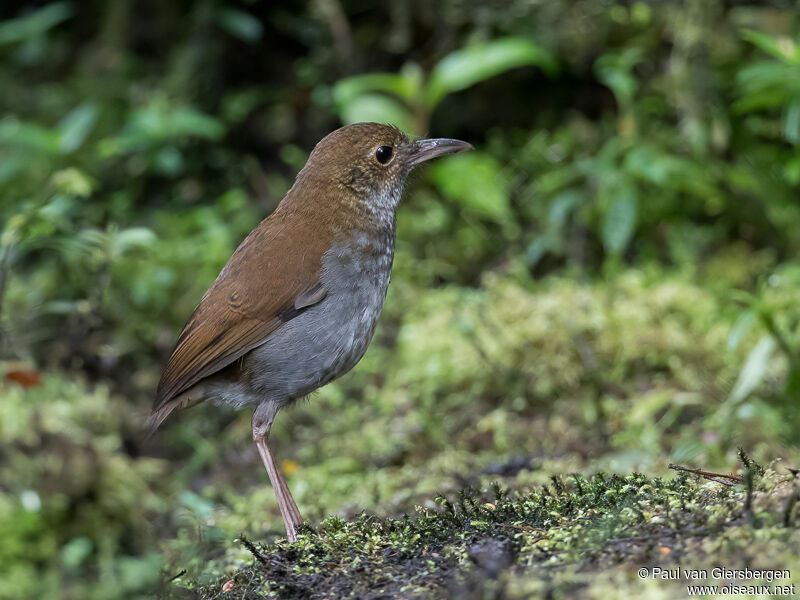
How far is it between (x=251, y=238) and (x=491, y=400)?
7.12ft

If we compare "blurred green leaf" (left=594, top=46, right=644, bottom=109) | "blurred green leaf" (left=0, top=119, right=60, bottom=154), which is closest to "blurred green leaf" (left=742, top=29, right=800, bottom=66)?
"blurred green leaf" (left=594, top=46, right=644, bottom=109)

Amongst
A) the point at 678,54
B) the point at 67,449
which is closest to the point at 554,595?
the point at 67,449

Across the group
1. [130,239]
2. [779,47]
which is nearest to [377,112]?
[130,239]

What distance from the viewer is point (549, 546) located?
2297 millimetres

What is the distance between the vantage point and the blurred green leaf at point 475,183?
600cm

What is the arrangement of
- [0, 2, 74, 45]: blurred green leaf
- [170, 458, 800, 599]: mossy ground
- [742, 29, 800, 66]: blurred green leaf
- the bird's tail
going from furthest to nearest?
[0, 2, 74, 45]: blurred green leaf < [742, 29, 800, 66]: blurred green leaf < the bird's tail < [170, 458, 800, 599]: mossy ground

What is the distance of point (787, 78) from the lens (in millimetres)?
4801

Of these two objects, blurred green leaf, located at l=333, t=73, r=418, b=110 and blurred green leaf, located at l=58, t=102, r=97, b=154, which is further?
blurred green leaf, located at l=58, t=102, r=97, b=154

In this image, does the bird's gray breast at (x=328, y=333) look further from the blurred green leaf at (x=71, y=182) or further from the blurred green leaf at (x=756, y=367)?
the blurred green leaf at (x=756, y=367)

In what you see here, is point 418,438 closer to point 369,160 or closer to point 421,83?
point 369,160

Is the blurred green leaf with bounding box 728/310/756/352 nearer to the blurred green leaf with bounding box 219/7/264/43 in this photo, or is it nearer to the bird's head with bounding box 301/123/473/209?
the bird's head with bounding box 301/123/473/209

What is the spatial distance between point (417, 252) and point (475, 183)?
0.81 meters

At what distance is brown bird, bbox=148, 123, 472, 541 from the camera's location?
3.40 metres

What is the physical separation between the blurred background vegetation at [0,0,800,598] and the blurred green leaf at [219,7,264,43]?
3 centimetres
